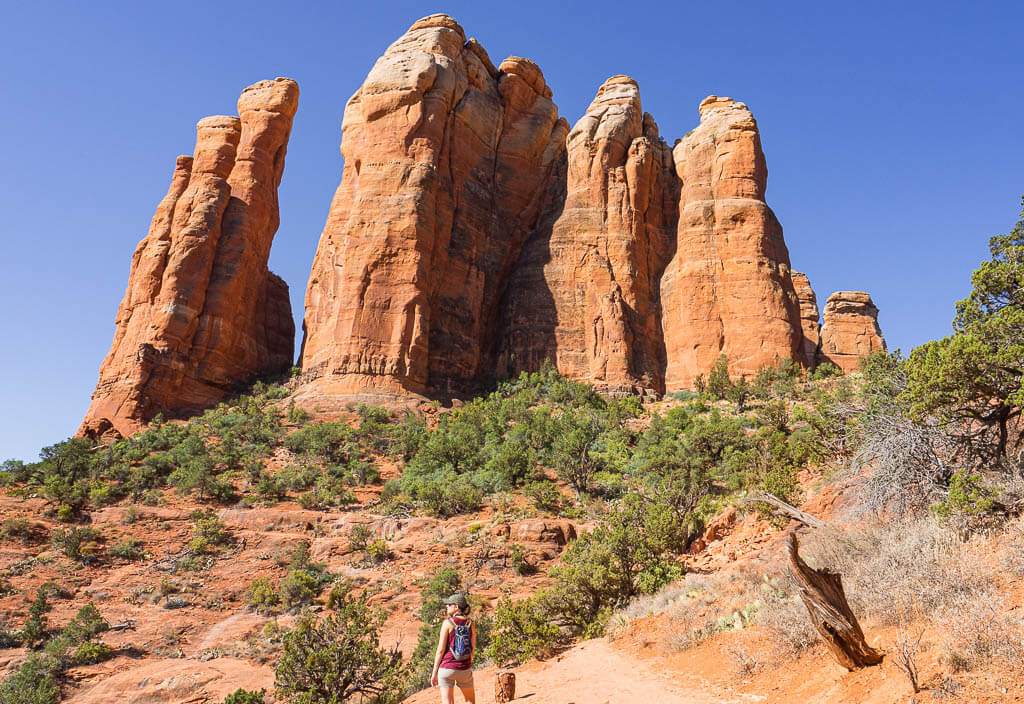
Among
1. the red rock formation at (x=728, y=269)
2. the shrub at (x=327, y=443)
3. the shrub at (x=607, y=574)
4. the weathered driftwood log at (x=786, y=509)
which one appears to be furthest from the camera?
the red rock formation at (x=728, y=269)

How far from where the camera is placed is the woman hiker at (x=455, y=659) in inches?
252

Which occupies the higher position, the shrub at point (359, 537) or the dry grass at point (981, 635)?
the shrub at point (359, 537)

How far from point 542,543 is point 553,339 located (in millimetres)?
21770

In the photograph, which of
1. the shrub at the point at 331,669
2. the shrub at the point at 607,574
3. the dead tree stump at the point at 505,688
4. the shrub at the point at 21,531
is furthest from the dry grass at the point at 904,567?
the shrub at the point at 21,531

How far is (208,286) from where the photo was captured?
35656 mm

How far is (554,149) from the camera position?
45.9 m

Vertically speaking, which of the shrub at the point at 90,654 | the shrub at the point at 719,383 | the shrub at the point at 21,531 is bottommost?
the shrub at the point at 90,654

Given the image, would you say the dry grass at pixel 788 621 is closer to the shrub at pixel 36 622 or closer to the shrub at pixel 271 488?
the shrub at pixel 36 622

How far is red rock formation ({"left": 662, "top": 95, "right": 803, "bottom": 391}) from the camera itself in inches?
1356

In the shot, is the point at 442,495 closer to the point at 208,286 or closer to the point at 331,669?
the point at 331,669

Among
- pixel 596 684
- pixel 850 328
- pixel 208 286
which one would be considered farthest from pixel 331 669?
pixel 850 328

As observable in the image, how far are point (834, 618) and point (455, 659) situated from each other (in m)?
3.57

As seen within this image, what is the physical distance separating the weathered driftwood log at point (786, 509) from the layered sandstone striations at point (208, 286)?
97.1 ft

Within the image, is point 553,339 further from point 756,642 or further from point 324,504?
point 756,642
